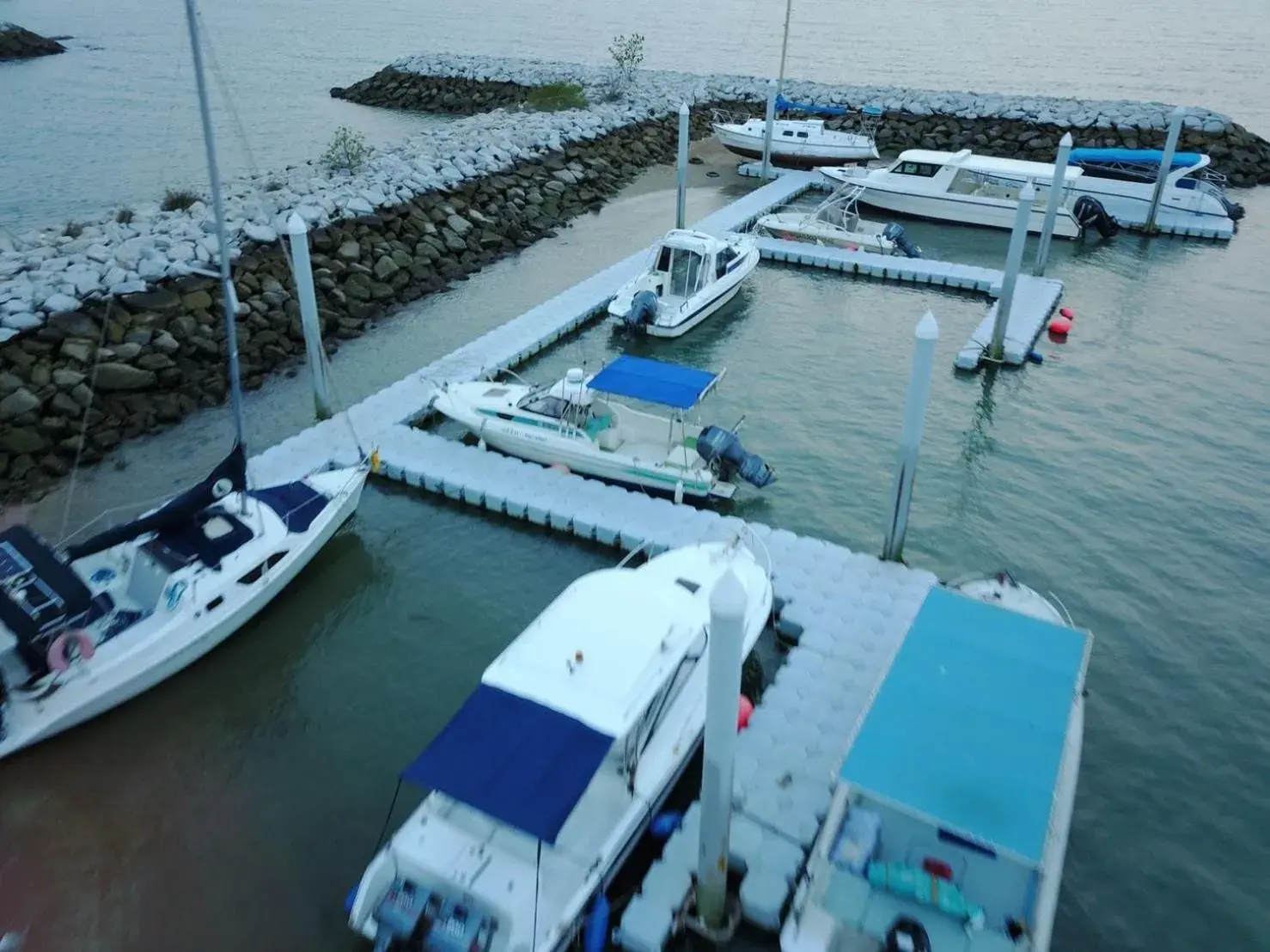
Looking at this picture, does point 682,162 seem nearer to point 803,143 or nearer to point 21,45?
point 803,143

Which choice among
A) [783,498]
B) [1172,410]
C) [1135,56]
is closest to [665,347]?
[783,498]

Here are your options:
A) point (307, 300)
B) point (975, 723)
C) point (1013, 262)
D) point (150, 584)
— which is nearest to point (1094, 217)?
point (1013, 262)

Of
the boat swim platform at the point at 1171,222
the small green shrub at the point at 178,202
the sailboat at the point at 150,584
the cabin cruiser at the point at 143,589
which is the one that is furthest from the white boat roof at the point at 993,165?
the cabin cruiser at the point at 143,589

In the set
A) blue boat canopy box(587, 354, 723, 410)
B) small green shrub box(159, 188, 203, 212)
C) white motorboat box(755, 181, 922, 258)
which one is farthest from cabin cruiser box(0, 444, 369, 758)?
white motorboat box(755, 181, 922, 258)

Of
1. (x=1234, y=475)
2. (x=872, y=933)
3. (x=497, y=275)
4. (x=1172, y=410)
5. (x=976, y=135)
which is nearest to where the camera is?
(x=872, y=933)

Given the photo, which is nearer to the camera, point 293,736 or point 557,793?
point 557,793

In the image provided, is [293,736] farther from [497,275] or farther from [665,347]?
[497,275]

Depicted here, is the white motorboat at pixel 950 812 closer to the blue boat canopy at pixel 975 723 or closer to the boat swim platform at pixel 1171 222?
the blue boat canopy at pixel 975 723
